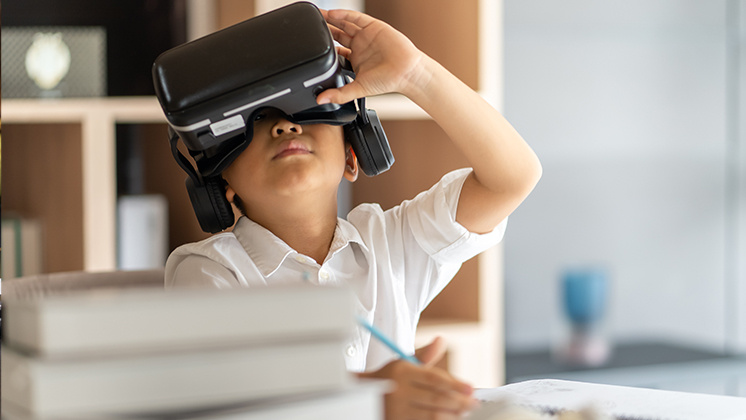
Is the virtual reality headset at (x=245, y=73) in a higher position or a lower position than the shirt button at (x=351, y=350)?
higher

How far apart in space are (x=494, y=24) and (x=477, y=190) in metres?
0.89

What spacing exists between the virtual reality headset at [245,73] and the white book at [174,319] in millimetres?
383

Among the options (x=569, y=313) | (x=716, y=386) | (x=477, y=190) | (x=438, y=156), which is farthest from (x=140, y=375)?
(x=716, y=386)

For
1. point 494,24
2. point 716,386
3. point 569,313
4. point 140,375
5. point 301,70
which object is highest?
point 494,24

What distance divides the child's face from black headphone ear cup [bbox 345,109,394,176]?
0.02 m

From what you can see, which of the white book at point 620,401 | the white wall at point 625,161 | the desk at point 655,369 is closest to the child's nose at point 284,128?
the white book at point 620,401

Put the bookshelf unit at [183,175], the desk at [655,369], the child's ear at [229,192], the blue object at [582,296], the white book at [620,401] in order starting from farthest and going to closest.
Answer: the blue object at [582,296] → the desk at [655,369] → the bookshelf unit at [183,175] → the child's ear at [229,192] → the white book at [620,401]

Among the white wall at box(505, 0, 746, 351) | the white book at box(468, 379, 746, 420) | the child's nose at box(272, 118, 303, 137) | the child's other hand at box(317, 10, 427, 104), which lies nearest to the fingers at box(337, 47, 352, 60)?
the child's other hand at box(317, 10, 427, 104)

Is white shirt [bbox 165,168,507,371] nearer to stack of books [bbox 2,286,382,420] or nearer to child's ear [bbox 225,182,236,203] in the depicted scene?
child's ear [bbox 225,182,236,203]

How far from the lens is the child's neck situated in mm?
928

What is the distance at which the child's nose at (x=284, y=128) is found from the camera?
864 millimetres

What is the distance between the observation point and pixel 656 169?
8.04 feet

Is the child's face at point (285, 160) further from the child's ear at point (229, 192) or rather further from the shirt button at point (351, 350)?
the shirt button at point (351, 350)

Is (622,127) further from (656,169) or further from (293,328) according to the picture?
(293,328)
